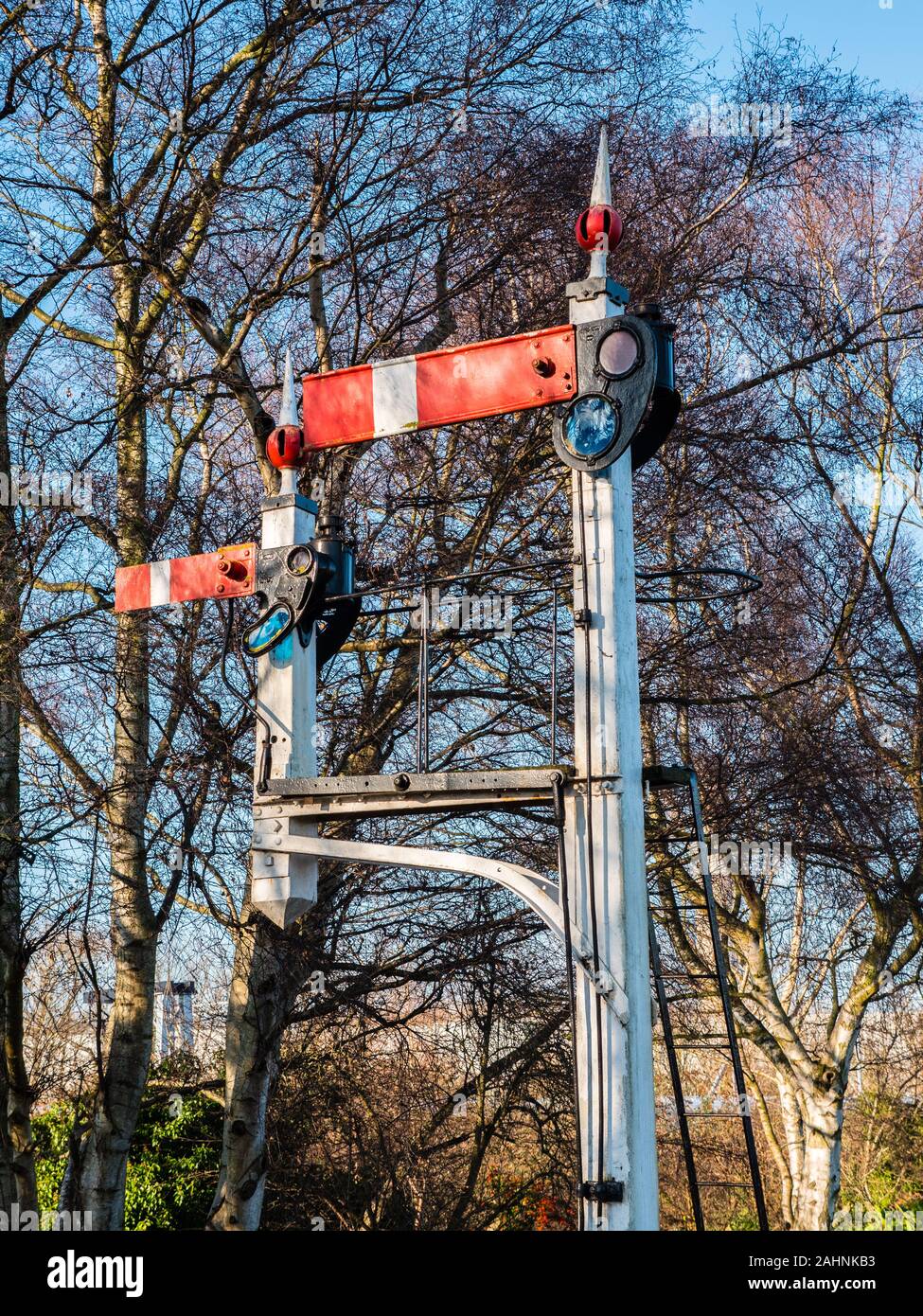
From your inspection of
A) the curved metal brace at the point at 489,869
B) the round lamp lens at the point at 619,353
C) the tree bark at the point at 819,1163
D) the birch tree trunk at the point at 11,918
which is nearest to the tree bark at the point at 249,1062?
the birch tree trunk at the point at 11,918

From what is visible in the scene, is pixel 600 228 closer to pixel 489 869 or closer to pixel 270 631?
pixel 270 631

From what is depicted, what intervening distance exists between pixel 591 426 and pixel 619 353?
296mm

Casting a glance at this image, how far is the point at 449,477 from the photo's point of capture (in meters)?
11.2

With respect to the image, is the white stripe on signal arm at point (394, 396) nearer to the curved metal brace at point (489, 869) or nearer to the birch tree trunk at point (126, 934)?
the curved metal brace at point (489, 869)

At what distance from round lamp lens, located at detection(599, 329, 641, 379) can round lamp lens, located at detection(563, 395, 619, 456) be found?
0.12 meters

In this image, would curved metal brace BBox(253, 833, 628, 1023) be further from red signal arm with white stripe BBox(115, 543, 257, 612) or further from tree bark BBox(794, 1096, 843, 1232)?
tree bark BBox(794, 1096, 843, 1232)

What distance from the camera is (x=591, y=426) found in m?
5.74

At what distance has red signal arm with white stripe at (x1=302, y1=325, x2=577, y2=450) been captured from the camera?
586cm

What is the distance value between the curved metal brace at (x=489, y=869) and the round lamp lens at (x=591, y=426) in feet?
5.22

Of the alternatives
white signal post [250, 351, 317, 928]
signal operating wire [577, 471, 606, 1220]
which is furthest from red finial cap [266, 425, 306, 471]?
signal operating wire [577, 471, 606, 1220]

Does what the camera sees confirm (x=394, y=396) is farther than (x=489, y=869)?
Yes

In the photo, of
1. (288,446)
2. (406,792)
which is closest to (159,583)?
(288,446)
